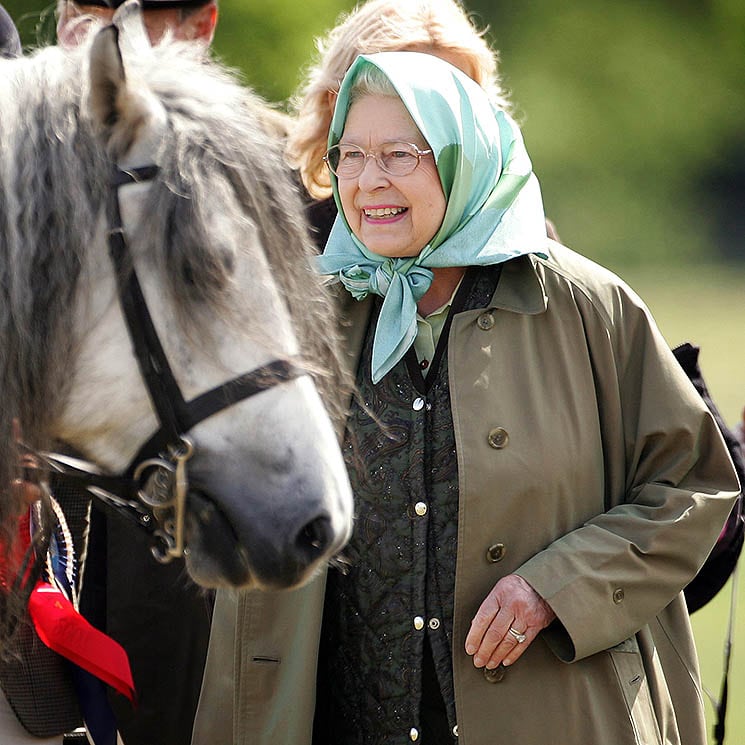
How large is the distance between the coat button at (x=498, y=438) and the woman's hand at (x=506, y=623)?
0.82 feet

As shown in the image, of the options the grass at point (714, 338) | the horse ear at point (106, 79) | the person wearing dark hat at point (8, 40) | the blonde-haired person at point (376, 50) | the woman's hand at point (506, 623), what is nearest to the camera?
the horse ear at point (106, 79)

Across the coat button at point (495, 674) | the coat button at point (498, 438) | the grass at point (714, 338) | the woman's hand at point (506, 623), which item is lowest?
the grass at point (714, 338)

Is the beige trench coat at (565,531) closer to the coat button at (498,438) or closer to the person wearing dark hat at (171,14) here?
the coat button at (498,438)

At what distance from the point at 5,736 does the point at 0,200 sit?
931 mm

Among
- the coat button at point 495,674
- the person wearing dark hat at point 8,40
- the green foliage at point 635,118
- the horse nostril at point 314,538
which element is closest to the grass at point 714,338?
the green foliage at point 635,118

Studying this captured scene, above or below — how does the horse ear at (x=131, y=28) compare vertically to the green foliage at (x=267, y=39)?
above

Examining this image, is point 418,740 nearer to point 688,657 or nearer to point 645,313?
point 688,657

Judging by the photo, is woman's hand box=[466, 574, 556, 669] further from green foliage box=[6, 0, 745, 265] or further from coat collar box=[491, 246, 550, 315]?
green foliage box=[6, 0, 745, 265]

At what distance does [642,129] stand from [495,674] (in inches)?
680

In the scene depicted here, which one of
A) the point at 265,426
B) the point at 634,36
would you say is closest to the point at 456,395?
the point at 265,426

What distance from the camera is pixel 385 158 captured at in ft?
8.05

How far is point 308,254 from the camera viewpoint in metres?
2.02

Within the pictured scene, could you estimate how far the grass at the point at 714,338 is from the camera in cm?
603

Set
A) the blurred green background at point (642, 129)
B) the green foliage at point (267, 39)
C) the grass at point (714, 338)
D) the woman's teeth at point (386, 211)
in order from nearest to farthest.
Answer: the woman's teeth at point (386, 211) < the grass at point (714, 338) < the green foliage at point (267, 39) < the blurred green background at point (642, 129)
